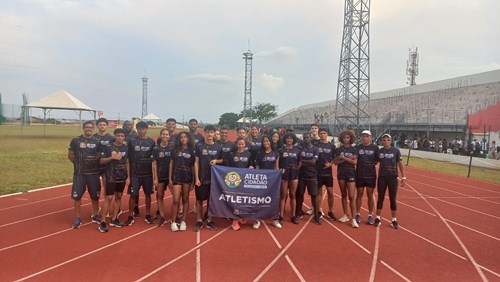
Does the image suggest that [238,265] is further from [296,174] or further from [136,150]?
[136,150]

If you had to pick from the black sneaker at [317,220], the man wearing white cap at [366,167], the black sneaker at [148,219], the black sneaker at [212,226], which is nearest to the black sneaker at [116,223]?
the black sneaker at [148,219]

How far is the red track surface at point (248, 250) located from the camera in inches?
164

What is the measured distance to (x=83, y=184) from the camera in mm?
5703

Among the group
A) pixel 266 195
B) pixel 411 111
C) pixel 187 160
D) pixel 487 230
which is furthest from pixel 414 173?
pixel 411 111

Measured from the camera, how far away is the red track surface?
418 cm

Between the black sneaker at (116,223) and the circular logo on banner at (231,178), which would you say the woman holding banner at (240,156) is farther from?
the black sneaker at (116,223)

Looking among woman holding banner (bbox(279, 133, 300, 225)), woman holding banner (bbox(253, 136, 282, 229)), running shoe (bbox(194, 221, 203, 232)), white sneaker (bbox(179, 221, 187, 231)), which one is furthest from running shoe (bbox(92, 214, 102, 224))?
woman holding banner (bbox(279, 133, 300, 225))

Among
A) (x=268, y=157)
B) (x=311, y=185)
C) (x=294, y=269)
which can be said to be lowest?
(x=294, y=269)

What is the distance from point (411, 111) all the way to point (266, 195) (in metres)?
32.6

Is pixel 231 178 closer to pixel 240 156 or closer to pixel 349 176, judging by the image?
pixel 240 156

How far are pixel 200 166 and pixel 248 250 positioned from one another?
178 centimetres

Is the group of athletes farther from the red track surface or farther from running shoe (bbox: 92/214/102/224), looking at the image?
the red track surface

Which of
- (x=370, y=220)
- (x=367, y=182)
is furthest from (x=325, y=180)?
(x=370, y=220)

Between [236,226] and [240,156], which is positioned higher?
[240,156]
